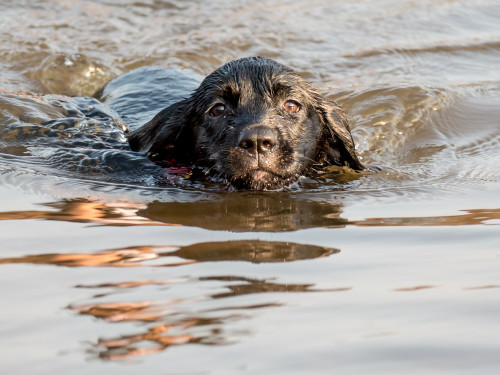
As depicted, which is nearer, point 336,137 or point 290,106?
point 290,106

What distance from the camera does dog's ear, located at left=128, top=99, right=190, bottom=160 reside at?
17.9 feet

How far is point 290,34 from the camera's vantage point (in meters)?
10.1

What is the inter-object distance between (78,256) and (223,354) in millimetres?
1161

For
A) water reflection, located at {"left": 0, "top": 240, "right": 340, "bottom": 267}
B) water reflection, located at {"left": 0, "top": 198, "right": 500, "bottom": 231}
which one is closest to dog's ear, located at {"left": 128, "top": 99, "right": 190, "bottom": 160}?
water reflection, located at {"left": 0, "top": 198, "right": 500, "bottom": 231}

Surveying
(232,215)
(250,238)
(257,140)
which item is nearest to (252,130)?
(257,140)

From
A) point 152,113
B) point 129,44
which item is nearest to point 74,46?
point 129,44

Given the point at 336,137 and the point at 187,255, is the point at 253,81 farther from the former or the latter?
the point at 187,255

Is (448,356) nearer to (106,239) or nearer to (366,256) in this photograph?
(366,256)

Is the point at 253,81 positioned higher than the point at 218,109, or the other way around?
the point at 253,81

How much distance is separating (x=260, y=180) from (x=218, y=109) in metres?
0.68

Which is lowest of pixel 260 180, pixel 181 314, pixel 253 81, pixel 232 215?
pixel 181 314

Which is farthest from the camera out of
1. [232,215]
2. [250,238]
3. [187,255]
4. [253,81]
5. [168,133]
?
[168,133]

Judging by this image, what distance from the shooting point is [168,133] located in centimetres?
547

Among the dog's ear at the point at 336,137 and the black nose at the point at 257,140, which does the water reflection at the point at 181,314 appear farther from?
the dog's ear at the point at 336,137
